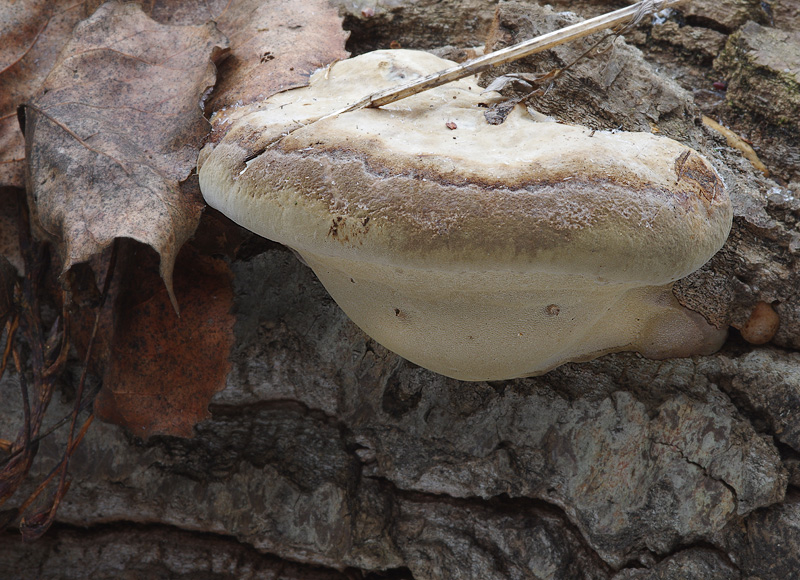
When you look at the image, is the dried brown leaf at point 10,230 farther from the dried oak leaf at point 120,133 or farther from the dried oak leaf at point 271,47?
the dried oak leaf at point 271,47

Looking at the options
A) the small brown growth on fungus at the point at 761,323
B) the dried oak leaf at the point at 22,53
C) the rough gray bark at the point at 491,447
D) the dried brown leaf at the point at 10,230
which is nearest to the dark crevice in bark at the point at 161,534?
the rough gray bark at the point at 491,447

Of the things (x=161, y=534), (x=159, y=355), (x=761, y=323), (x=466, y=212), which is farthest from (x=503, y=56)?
(x=161, y=534)

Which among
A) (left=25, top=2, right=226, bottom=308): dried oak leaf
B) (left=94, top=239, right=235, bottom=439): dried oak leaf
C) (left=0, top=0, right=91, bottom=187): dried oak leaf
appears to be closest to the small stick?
(left=25, top=2, right=226, bottom=308): dried oak leaf

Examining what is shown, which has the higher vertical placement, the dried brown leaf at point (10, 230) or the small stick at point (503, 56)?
the small stick at point (503, 56)

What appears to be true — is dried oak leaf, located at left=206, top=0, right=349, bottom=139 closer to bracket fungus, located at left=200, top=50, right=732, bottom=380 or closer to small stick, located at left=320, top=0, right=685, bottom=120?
bracket fungus, located at left=200, top=50, right=732, bottom=380

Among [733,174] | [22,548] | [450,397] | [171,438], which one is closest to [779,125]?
[733,174]

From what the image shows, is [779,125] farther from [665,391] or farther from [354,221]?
[354,221]

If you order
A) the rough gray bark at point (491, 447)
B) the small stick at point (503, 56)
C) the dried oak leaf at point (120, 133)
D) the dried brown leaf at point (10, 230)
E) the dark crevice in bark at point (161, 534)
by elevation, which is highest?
the small stick at point (503, 56)
